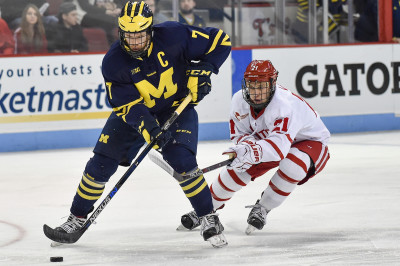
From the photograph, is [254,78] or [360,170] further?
[360,170]

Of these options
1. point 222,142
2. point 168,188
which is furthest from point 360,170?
point 222,142

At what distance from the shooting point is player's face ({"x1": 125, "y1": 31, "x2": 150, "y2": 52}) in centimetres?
317

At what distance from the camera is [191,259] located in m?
3.05

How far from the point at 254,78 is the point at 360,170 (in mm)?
1897

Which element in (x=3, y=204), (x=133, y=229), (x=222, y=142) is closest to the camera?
(x=133, y=229)

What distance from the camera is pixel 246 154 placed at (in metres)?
3.31

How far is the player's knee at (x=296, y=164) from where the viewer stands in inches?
135

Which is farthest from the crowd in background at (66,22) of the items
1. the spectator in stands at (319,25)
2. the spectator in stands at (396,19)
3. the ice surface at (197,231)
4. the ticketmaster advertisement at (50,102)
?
the spectator in stands at (396,19)

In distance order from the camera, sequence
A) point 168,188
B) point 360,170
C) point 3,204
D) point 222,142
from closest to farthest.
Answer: point 3,204
point 168,188
point 360,170
point 222,142

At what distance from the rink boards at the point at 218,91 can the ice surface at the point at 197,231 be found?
73 cm

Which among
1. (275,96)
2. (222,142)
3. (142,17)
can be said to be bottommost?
(222,142)

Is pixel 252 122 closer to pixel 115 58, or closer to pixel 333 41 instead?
pixel 115 58

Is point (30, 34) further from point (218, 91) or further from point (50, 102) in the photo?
point (218, 91)

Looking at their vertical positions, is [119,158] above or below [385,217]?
above
